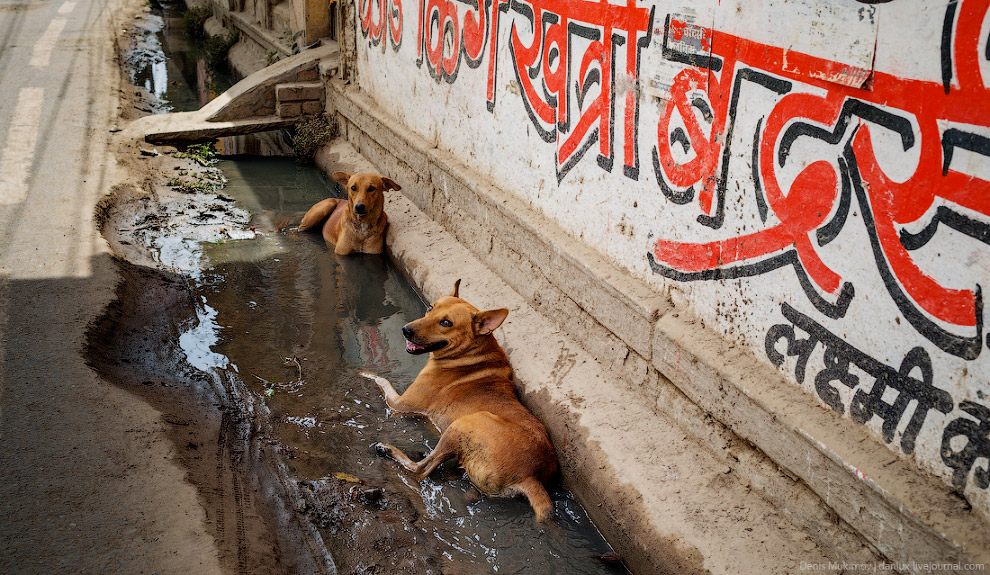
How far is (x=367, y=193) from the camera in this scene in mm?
8086

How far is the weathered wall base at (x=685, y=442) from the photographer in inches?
128

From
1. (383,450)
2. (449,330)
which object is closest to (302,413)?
(383,450)

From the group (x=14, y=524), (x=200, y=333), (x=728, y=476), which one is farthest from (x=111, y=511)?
(x=728, y=476)

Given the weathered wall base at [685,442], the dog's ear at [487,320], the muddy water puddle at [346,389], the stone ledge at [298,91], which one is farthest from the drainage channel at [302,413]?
the stone ledge at [298,91]

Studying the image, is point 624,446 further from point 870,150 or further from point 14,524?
point 14,524

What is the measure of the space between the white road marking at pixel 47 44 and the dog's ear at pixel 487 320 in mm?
13394

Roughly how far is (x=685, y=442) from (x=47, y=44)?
17.9 m

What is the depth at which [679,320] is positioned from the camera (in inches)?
179

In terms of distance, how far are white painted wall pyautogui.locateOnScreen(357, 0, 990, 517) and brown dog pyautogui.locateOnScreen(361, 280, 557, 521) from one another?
1128 mm

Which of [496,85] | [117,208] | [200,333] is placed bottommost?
[200,333]

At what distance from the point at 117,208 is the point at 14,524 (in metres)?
5.69

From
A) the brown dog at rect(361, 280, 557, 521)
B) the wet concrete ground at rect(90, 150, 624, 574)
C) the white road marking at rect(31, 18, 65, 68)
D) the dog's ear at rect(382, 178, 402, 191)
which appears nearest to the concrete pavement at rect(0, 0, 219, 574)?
the wet concrete ground at rect(90, 150, 624, 574)

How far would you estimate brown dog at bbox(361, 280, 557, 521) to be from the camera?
453 centimetres

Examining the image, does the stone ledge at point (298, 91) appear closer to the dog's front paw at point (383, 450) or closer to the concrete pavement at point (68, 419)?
the concrete pavement at point (68, 419)
